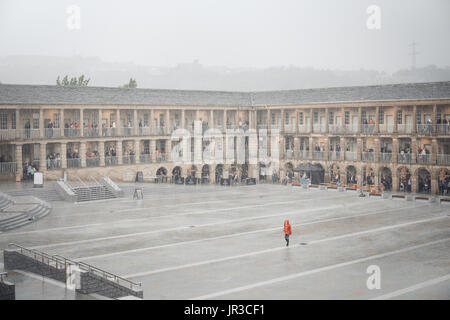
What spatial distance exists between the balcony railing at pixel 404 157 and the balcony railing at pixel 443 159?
97.9 inches

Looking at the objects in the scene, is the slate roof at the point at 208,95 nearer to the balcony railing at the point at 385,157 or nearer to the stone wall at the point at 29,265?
the balcony railing at the point at 385,157

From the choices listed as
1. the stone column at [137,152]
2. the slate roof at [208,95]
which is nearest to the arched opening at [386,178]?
the slate roof at [208,95]

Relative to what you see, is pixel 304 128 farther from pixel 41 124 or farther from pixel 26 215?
pixel 26 215

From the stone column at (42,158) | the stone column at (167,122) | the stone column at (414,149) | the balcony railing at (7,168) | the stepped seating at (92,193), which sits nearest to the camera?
the stepped seating at (92,193)

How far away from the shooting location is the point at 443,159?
52750mm

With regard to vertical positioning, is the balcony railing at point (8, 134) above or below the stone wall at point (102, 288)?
above

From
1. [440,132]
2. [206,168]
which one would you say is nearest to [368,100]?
[440,132]

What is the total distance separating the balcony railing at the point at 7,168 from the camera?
50.2 meters

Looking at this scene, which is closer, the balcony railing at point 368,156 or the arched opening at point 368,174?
the balcony railing at point 368,156

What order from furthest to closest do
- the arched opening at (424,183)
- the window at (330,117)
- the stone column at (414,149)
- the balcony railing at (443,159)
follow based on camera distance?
the window at (330,117), the stone column at (414,149), the arched opening at (424,183), the balcony railing at (443,159)

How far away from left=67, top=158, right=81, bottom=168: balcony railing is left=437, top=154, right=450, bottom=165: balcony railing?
95.3 ft

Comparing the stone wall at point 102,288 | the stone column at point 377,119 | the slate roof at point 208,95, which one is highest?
the slate roof at point 208,95

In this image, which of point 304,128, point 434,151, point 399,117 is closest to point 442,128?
point 434,151

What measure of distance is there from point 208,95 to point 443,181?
24.5 metres
